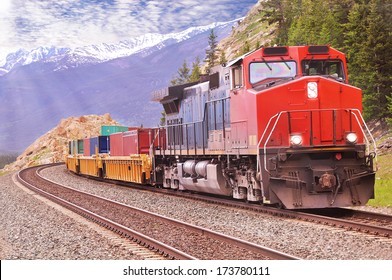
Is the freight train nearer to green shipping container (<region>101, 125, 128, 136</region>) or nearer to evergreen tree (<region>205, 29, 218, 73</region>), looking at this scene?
evergreen tree (<region>205, 29, 218, 73</region>)

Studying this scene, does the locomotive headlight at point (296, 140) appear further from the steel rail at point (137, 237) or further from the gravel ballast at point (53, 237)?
the gravel ballast at point (53, 237)

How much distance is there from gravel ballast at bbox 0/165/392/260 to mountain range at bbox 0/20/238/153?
3.16 meters

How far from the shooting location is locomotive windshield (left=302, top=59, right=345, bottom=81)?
37.7 ft

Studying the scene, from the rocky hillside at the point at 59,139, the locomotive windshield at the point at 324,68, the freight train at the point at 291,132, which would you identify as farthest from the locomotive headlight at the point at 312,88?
the rocky hillside at the point at 59,139

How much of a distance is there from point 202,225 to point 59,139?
4209 centimetres

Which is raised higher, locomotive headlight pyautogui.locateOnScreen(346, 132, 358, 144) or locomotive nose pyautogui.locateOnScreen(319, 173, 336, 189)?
locomotive headlight pyautogui.locateOnScreen(346, 132, 358, 144)

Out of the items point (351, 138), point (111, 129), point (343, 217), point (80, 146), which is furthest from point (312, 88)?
point (80, 146)

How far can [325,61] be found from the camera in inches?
459

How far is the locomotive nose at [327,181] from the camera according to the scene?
1041 cm

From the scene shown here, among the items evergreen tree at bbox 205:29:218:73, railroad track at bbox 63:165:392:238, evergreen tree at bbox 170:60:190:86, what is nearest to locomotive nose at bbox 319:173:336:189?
railroad track at bbox 63:165:392:238

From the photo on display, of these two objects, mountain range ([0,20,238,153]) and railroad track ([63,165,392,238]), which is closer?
railroad track ([63,165,392,238])

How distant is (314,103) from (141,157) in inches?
419

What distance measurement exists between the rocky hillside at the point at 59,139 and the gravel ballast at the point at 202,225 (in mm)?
36832
